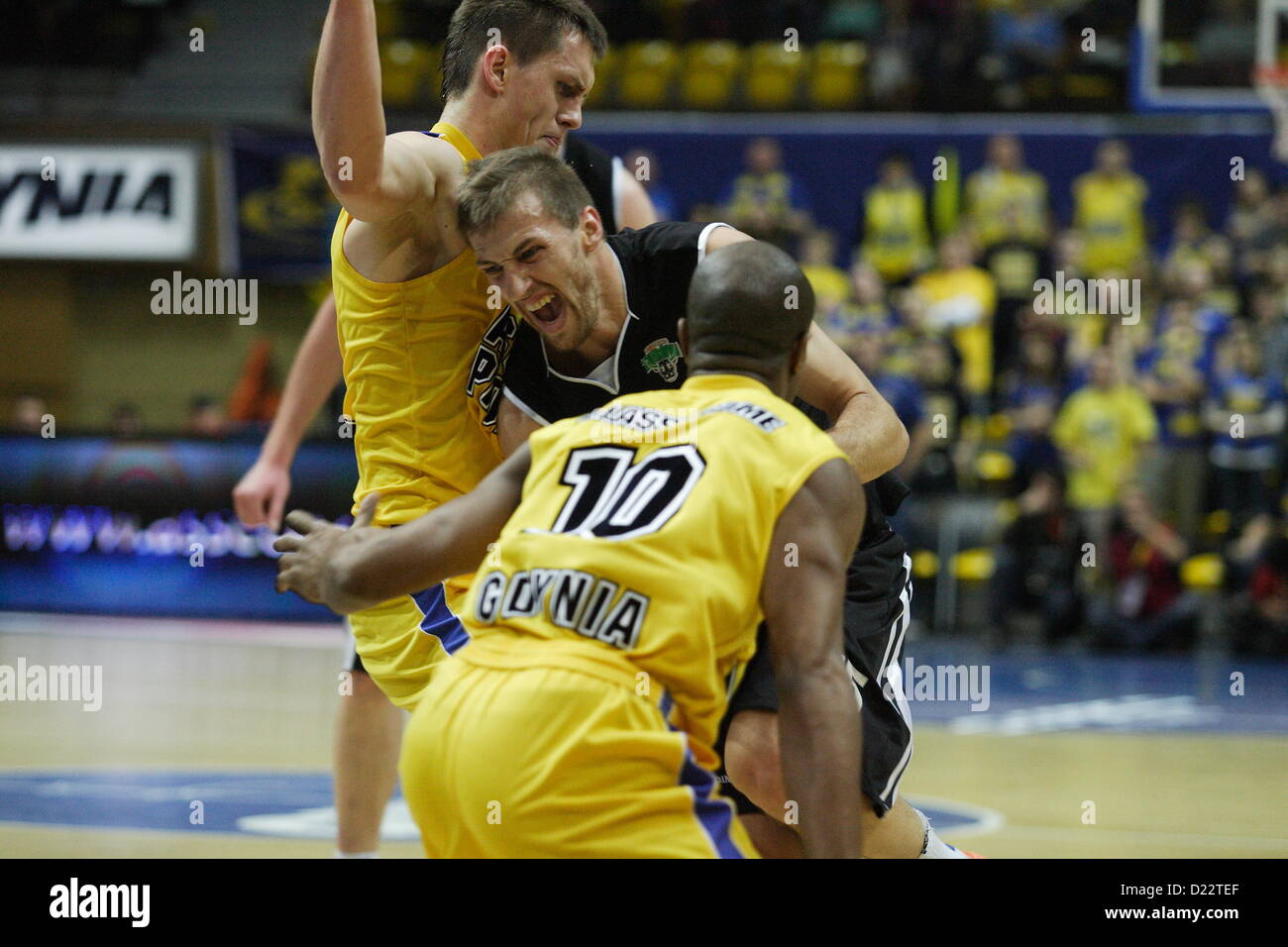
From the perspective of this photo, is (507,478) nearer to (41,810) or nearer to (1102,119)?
(41,810)

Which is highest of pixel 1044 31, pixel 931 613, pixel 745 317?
pixel 1044 31

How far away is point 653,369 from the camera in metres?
4.02

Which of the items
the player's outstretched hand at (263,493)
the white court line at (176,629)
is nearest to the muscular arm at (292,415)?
the player's outstretched hand at (263,493)

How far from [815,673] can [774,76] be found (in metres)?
14.8

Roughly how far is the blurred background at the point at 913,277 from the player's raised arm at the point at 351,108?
161 inches

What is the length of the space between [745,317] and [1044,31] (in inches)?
569

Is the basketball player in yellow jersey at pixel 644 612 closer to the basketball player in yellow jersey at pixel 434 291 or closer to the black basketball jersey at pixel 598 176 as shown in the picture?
the basketball player in yellow jersey at pixel 434 291

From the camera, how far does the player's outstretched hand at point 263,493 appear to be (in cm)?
516

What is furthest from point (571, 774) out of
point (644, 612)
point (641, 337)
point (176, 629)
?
point (176, 629)

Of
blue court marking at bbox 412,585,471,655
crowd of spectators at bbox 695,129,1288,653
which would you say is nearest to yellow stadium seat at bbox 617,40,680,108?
crowd of spectators at bbox 695,129,1288,653

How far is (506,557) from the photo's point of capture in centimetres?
306

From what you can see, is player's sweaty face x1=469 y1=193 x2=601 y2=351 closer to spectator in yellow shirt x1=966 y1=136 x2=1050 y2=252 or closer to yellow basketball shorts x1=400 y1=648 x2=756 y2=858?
yellow basketball shorts x1=400 y1=648 x2=756 y2=858

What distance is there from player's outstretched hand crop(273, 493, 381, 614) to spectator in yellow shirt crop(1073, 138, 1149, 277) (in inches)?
483

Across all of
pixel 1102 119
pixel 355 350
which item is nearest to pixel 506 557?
pixel 355 350
